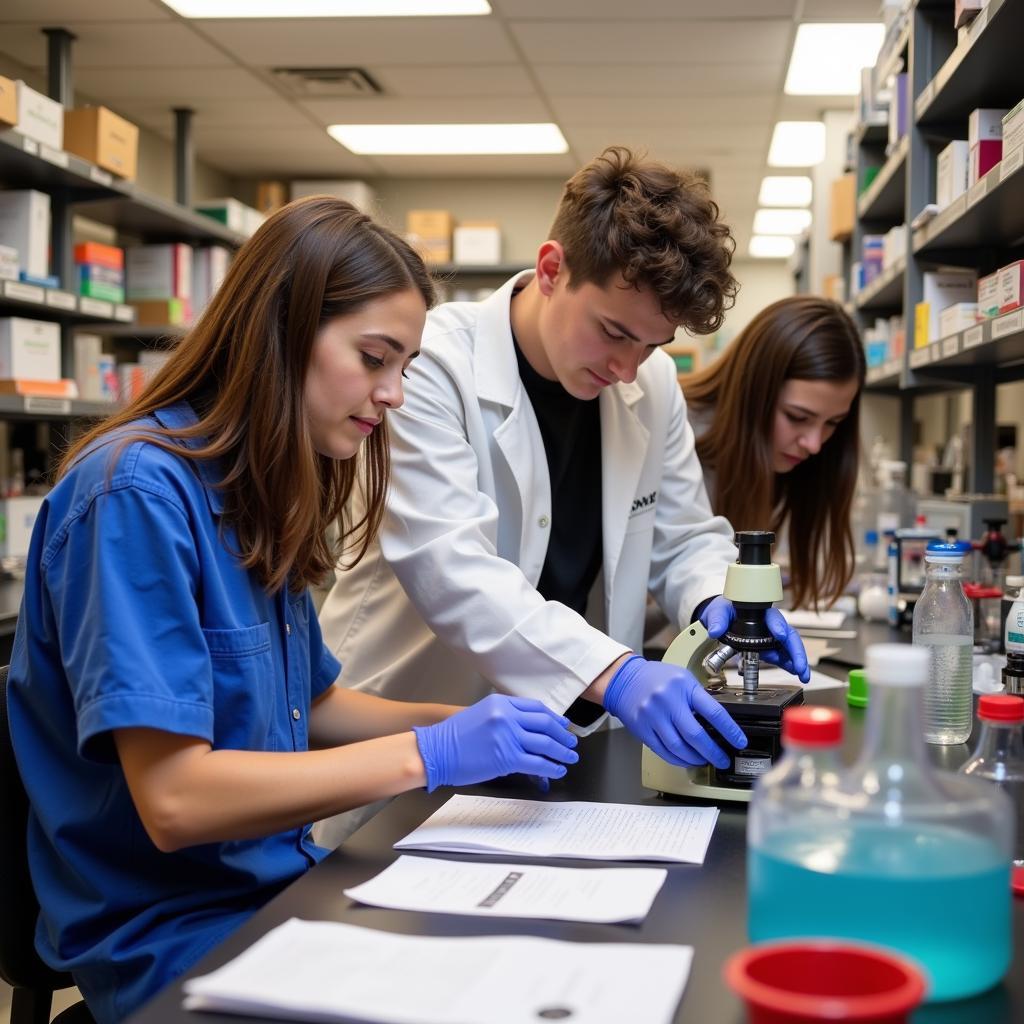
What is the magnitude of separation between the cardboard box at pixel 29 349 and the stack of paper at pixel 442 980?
313cm

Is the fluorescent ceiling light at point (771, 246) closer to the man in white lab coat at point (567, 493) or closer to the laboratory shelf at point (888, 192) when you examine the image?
the laboratory shelf at point (888, 192)

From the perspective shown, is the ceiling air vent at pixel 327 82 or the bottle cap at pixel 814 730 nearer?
the bottle cap at pixel 814 730

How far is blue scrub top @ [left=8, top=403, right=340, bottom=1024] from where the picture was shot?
3.42 ft

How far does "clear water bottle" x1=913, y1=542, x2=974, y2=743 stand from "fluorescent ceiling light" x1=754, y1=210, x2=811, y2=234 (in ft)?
22.5

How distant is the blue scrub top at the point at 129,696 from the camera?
104 cm

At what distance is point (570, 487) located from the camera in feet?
6.44

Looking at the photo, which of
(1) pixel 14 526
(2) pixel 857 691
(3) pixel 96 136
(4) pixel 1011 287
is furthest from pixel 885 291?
(1) pixel 14 526

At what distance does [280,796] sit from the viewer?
1.08 m

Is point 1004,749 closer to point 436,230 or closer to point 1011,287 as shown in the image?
point 1011,287

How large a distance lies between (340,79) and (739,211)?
12.6 ft

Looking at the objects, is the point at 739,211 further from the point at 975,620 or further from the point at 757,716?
the point at 757,716

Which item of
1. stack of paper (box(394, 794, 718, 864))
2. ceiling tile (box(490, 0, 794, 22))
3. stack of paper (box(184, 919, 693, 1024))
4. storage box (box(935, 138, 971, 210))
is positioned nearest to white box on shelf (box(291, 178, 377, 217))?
ceiling tile (box(490, 0, 794, 22))

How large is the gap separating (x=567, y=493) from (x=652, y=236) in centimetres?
54

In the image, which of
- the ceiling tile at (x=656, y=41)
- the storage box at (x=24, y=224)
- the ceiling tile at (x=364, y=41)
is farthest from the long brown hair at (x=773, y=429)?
the ceiling tile at (x=364, y=41)
